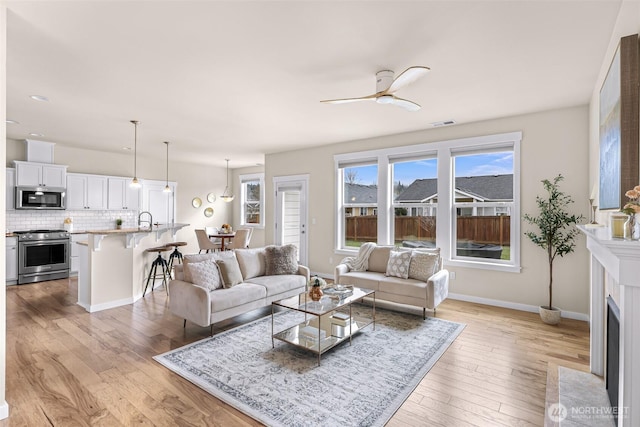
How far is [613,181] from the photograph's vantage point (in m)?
2.27

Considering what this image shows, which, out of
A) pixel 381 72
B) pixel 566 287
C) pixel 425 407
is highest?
pixel 381 72

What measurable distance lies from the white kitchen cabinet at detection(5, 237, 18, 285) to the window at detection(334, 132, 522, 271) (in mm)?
6149

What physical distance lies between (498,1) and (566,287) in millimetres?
3818

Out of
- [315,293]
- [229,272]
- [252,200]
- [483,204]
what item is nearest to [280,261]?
[229,272]

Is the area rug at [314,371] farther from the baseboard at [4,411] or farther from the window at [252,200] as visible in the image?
the window at [252,200]

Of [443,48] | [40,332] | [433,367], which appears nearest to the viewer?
[443,48]

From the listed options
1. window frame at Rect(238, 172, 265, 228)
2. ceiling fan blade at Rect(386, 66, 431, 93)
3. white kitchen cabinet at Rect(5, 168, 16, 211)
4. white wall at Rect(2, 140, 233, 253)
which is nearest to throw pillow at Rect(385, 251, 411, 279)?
ceiling fan blade at Rect(386, 66, 431, 93)

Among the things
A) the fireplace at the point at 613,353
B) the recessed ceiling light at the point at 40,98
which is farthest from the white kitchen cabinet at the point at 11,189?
the fireplace at the point at 613,353

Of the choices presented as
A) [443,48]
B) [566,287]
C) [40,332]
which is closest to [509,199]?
[566,287]

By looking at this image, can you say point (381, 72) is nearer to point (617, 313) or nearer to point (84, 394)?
point (617, 313)

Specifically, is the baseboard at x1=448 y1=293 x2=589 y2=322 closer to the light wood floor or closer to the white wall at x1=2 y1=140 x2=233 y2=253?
the light wood floor

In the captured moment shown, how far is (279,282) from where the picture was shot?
432 cm

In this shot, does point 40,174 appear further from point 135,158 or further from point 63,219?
point 135,158

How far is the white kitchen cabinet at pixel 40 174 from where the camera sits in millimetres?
6113
